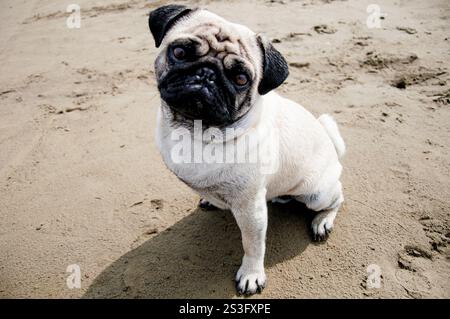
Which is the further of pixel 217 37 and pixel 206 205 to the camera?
pixel 206 205

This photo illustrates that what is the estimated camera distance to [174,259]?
284cm

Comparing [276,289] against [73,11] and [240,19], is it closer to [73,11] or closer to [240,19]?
[240,19]

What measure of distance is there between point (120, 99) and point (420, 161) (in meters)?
3.69

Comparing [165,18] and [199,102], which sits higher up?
[165,18]

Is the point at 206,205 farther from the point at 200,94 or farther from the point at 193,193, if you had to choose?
the point at 200,94

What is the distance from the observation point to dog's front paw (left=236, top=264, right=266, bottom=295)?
257 cm

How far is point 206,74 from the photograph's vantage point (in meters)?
1.95

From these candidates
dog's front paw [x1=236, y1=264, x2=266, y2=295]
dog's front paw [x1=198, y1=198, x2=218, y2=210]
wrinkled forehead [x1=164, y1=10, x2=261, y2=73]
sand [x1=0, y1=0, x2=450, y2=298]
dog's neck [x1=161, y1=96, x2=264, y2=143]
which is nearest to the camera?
wrinkled forehead [x1=164, y1=10, x2=261, y2=73]

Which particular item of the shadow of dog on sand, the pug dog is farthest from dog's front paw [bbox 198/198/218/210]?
the pug dog

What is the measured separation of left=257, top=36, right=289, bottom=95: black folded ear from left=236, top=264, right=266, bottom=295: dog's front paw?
1.34 m

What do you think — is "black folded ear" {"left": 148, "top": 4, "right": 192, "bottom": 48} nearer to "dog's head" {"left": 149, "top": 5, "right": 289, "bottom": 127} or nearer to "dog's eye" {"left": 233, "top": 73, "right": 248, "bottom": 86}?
"dog's head" {"left": 149, "top": 5, "right": 289, "bottom": 127}

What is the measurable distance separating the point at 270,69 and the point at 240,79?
0.23 meters

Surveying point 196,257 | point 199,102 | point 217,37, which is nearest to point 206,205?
point 196,257

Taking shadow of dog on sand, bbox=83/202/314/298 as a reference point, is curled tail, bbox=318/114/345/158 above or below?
above
